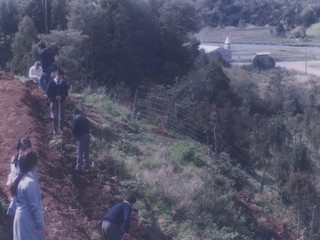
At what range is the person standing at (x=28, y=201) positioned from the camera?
695 centimetres

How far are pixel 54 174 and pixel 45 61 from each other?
4.03 metres

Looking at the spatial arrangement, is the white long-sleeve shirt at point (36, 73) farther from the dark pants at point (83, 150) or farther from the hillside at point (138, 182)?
the dark pants at point (83, 150)

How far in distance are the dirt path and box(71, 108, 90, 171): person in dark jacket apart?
11.7 inches

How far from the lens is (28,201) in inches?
276

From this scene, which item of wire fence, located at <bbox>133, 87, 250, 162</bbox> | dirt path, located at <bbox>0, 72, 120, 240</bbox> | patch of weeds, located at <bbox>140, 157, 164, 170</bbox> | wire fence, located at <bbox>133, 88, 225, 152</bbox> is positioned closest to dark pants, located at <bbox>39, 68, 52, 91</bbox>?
dirt path, located at <bbox>0, 72, 120, 240</bbox>

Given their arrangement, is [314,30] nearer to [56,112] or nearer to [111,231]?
[56,112]

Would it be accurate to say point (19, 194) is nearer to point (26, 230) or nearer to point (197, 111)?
point (26, 230)

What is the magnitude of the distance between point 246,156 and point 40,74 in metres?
9.54

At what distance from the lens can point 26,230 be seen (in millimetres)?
7113

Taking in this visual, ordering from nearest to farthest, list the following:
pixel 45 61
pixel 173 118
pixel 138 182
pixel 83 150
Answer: pixel 83 150 < pixel 138 182 < pixel 45 61 < pixel 173 118

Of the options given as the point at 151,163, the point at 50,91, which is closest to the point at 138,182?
the point at 151,163

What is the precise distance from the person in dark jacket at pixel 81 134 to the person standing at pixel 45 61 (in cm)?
351

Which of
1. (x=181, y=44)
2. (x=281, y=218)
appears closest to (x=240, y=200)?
(x=281, y=218)

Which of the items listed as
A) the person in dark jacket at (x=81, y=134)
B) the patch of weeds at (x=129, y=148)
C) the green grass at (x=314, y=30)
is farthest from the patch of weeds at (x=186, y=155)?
the green grass at (x=314, y=30)
